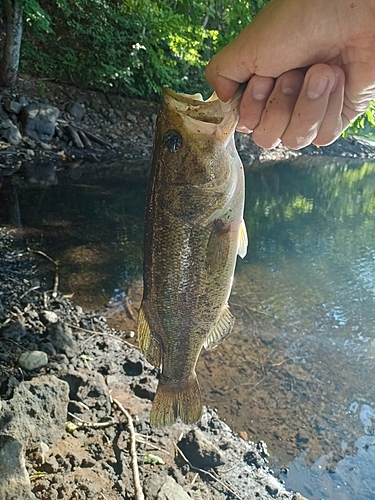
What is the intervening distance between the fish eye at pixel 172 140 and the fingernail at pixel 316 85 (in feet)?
2.02

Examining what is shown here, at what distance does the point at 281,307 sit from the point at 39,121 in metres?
10.4

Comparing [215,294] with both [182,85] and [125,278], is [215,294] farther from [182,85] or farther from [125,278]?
[182,85]

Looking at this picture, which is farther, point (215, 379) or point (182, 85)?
point (182, 85)

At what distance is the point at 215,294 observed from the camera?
2.45 meters

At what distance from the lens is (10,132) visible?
13609 mm

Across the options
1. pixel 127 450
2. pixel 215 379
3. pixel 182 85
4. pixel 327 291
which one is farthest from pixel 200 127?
pixel 182 85

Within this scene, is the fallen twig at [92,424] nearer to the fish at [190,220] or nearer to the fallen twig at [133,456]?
the fallen twig at [133,456]

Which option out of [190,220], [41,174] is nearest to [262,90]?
[190,220]

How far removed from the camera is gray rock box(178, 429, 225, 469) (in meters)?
4.16

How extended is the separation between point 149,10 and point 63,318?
44.3 feet

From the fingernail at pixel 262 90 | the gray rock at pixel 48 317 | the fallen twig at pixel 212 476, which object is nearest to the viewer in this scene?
the fingernail at pixel 262 90

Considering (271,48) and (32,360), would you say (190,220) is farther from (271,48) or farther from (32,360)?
(32,360)

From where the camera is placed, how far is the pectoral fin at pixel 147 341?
8.30ft

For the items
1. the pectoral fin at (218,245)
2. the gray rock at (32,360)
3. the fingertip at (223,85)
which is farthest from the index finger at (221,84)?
the gray rock at (32,360)
